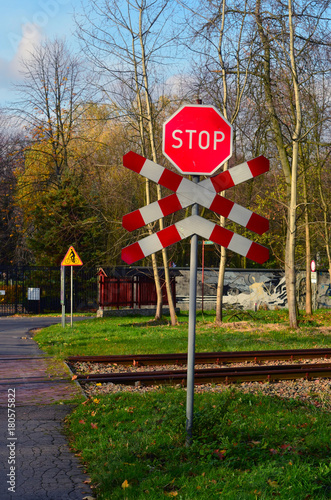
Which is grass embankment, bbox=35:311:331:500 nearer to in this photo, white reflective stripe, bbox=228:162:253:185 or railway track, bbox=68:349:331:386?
railway track, bbox=68:349:331:386

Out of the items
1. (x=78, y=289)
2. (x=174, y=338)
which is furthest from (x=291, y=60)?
(x=78, y=289)

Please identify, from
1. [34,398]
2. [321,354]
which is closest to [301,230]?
[321,354]

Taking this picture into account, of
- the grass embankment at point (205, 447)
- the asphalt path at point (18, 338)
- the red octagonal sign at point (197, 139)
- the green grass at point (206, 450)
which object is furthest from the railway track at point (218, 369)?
the red octagonal sign at point (197, 139)

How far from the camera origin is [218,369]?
1008 centimetres

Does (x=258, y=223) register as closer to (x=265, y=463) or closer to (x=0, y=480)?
(x=265, y=463)

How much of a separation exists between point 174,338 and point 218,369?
5.50 meters

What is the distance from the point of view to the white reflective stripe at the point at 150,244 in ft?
16.2

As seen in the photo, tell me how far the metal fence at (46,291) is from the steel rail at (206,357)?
1873 centimetres

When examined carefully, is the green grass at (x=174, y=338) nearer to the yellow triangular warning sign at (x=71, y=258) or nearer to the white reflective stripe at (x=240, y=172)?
the yellow triangular warning sign at (x=71, y=258)

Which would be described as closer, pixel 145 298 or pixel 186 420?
pixel 186 420

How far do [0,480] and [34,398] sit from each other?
337cm

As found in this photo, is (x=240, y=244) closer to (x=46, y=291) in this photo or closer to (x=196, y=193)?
(x=196, y=193)

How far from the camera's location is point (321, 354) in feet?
40.0

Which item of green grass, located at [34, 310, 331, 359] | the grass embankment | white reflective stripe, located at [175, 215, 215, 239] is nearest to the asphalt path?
green grass, located at [34, 310, 331, 359]
